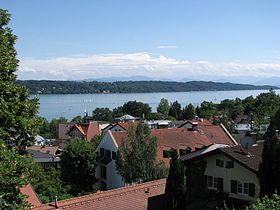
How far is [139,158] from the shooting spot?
33.8 meters

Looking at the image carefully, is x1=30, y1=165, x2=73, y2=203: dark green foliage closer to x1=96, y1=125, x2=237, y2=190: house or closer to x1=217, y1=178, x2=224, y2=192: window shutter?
x1=96, y1=125, x2=237, y2=190: house

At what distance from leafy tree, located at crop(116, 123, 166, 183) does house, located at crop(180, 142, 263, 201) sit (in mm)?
8057

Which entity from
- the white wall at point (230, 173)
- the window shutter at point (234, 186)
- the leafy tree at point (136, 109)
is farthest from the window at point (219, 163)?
the leafy tree at point (136, 109)

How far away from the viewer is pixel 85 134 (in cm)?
7400

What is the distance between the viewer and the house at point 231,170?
2311 centimetres

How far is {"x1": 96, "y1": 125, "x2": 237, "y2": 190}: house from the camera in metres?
38.9

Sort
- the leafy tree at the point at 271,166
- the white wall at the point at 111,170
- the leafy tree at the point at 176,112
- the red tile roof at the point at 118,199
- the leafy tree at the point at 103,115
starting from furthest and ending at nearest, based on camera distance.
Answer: the leafy tree at the point at 176,112, the leafy tree at the point at 103,115, the white wall at the point at 111,170, the red tile roof at the point at 118,199, the leafy tree at the point at 271,166

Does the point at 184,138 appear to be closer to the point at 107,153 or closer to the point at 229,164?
the point at 107,153

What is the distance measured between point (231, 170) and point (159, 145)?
16.3 metres

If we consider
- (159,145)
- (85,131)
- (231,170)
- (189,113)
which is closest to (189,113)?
(189,113)

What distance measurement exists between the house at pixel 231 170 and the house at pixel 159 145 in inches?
472

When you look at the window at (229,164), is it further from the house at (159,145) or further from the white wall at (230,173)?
the house at (159,145)

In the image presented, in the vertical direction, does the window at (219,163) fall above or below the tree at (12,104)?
below

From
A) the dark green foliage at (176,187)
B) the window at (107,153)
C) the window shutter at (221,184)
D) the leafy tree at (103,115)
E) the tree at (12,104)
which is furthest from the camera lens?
the leafy tree at (103,115)
